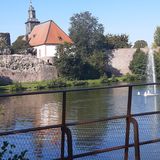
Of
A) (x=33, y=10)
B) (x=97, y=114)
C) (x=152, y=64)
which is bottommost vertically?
(x=97, y=114)

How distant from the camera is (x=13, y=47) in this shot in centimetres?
7256

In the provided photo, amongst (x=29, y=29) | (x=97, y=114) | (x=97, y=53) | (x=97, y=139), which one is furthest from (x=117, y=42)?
(x=97, y=139)

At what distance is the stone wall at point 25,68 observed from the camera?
62719 millimetres

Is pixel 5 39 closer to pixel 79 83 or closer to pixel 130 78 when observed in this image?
pixel 79 83

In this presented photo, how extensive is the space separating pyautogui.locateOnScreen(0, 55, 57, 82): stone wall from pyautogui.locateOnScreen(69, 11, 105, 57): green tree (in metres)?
7.27

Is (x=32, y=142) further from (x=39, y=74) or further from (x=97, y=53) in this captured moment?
(x=97, y=53)

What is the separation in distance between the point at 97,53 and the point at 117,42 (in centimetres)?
1113

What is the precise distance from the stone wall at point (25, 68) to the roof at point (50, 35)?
18.9ft

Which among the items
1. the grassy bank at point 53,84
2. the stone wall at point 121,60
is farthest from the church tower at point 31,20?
the grassy bank at point 53,84

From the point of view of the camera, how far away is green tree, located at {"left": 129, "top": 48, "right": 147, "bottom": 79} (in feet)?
214

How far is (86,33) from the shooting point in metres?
70.1

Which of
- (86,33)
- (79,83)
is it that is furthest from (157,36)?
(79,83)

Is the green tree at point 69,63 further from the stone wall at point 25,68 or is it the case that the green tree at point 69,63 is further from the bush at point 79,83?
the bush at point 79,83

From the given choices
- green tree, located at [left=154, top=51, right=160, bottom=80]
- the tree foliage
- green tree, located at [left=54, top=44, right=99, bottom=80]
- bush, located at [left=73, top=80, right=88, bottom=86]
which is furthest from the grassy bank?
the tree foliage
